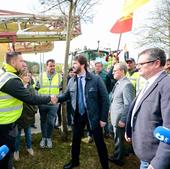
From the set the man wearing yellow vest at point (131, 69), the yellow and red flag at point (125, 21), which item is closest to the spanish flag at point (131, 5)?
the yellow and red flag at point (125, 21)

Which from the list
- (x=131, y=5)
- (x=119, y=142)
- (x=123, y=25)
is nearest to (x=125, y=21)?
(x=123, y=25)

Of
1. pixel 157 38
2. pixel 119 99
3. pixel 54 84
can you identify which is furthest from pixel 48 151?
pixel 157 38

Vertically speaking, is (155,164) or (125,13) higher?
(125,13)

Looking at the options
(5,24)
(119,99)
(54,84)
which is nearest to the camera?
(119,99)

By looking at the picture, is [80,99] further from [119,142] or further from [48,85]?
[48,85]

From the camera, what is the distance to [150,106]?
252 cm

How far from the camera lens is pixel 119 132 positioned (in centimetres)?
476

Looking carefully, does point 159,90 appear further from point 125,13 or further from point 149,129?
point 125,13

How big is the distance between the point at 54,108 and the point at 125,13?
2371mm

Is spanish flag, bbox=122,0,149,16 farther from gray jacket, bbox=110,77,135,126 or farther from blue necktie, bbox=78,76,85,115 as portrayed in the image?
blue necktie, bbox=78,76,85,115

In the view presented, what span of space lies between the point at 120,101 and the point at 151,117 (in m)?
1.98

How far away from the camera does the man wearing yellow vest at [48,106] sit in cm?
554

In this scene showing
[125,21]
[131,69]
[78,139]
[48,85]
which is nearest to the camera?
[78,139]

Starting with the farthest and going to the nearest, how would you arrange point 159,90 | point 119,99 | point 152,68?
point 119,99, point 152,68, point 159,90
